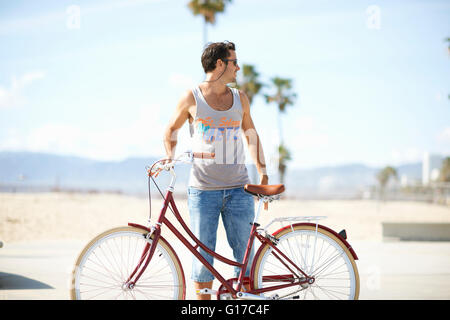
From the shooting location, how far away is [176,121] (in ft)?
9.65

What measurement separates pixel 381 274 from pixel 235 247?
278cm

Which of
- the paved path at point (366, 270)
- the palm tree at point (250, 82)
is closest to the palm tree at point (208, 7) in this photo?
the palm tree at point (250, 82)

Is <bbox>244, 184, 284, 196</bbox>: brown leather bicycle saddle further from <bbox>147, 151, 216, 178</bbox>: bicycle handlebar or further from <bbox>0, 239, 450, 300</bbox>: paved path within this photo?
<bbox>0, 239, 450, 300</bbox>: paved path

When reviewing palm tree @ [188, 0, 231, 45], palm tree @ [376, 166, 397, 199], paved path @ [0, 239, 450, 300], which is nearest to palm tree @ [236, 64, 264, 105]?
palm tree @ [188, 0, 231, 45]

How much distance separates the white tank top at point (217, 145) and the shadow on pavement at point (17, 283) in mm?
2333

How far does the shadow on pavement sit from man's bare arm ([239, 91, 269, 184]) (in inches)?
98.5

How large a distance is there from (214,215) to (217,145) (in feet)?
1.48

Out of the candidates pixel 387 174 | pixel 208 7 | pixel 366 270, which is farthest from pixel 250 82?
pixel 387 174

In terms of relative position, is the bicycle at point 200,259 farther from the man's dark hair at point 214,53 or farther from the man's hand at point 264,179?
the man's dark hair at point 214,53

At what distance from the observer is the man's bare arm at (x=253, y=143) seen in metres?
3.07

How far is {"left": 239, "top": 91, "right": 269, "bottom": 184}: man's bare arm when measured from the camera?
10.1 feet

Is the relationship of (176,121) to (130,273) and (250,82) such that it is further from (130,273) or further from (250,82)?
(250,82)

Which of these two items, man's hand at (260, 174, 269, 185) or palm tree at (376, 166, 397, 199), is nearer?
man's hand at (260, 174, 269, 185)
